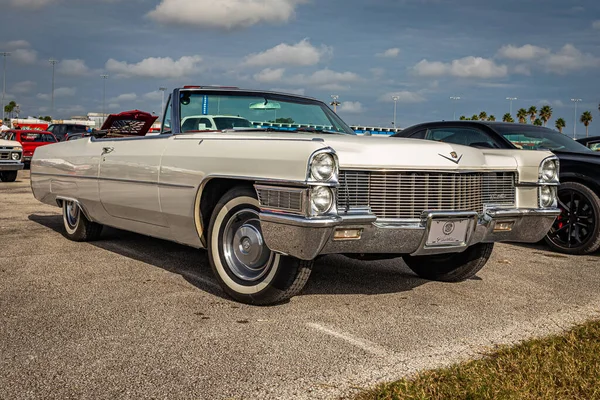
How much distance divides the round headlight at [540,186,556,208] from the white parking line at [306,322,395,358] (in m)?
2.16

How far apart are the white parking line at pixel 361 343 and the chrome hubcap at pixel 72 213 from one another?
3.68 metres

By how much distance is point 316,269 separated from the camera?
18.3 ft

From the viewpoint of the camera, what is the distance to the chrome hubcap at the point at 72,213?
6590 millimetres

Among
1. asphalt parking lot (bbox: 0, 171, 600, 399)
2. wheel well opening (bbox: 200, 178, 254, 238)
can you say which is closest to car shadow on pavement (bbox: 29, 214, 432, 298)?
asphalt parking lot (bbox: 0, 171, 600, 399)

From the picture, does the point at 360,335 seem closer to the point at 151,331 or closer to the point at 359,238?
the point at 359,238

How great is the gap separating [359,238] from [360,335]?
0.59 m

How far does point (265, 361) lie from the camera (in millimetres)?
3193

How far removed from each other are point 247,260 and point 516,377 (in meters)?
1.97

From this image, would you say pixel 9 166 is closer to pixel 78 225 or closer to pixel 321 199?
pixel 78 225

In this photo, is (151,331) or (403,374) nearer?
(403,374)

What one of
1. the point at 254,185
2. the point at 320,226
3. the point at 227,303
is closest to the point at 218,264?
the point at 227,303

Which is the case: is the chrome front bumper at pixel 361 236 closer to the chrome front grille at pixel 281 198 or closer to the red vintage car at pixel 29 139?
the chrome front grille at pixel 281 198

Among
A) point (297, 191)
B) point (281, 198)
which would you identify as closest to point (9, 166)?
point (281, 198)

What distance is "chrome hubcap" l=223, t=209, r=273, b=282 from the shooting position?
4.20 m
